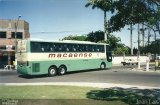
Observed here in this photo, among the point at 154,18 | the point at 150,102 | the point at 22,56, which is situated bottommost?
the point at 150,102

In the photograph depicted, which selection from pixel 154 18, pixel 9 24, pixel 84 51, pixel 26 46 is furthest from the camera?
pixel 9 24

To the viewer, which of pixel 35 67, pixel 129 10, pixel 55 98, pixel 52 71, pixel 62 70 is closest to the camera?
pixel 129 10

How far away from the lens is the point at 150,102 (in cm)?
1228

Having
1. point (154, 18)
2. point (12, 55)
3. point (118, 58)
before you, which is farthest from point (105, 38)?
point (154, 18)

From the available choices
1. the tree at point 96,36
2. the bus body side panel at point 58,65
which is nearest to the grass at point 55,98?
the bus body side panel at point 58,65

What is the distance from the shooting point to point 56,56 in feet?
86.0

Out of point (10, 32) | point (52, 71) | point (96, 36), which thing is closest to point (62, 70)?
point (52, 71)

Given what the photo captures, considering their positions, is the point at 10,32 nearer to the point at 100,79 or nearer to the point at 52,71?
the point at 52,71

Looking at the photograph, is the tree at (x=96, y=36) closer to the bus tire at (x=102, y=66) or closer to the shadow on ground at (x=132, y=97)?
the bus tire at (x=102, y=66)

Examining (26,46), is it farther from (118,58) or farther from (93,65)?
(118,58)

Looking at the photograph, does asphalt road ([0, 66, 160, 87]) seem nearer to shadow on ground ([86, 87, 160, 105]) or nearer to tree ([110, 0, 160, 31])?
shadow on ground ([86, 87, 160, 105])

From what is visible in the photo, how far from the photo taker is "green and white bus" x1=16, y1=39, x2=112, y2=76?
24.0 metres

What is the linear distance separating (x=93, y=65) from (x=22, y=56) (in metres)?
9.42

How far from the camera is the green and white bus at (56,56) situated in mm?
24047
